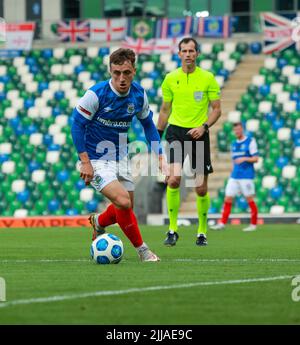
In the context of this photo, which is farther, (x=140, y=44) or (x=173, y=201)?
(x=140, y=44)

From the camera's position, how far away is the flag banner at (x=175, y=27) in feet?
93.7

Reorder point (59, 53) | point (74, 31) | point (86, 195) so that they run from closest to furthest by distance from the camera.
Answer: point (86, 195)
point (59, 53)
point (74, 31)

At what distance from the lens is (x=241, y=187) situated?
770 inches

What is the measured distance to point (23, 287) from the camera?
24.1ft

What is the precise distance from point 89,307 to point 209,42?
23.3 metres

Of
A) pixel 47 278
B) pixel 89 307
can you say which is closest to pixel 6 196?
pixel 47 278

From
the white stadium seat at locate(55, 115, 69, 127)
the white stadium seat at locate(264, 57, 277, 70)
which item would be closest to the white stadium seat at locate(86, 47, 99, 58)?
the white stadium seat at locate(55, 115, 69, 127)

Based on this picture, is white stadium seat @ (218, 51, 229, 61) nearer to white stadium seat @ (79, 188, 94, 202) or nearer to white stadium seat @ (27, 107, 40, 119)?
white stadium seat @ (27, 107, 40, 119)

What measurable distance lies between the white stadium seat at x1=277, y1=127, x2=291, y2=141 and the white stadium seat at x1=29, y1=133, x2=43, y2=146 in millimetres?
6022

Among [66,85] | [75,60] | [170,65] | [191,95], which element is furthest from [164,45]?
[191,95]

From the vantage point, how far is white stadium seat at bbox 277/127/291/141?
23.9 meters

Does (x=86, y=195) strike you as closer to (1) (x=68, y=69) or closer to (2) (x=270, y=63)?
(1) (x=68, y=69)

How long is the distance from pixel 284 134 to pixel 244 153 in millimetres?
4756

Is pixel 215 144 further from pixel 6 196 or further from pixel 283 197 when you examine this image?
pixel 6 196
